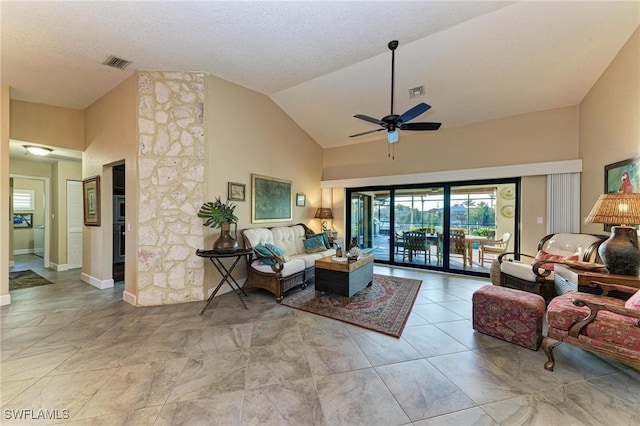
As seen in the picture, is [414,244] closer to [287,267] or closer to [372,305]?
[372,305]

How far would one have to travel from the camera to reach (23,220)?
23.8ft

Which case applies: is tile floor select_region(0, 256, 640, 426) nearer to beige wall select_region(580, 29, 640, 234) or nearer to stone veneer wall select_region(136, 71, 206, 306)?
stone veneer wall select_region(136, 71, 206, 306)

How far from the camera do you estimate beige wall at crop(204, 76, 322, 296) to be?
389cm

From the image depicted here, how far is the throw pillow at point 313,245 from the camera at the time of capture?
503 centimetres

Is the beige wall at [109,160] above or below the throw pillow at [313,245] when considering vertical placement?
above

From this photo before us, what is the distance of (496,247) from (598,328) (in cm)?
367

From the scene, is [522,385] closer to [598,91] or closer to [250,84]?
[598,91]

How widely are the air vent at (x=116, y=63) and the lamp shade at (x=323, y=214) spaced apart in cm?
445

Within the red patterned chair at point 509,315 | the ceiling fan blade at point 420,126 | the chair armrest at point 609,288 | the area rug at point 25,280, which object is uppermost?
the ceiling fan blade at point 420,126

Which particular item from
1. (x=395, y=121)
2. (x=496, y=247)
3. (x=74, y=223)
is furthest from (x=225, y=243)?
(x=496, y=247)

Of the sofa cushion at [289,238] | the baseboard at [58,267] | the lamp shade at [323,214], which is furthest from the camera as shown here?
the lamp shade at [323,214]

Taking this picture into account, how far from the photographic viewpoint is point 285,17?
107 inches

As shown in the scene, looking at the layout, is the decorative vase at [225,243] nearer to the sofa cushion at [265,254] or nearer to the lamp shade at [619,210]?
the sofa cushion at [265,254]

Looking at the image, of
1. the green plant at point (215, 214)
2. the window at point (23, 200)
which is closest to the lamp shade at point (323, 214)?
the green plant at point (215, 214)
